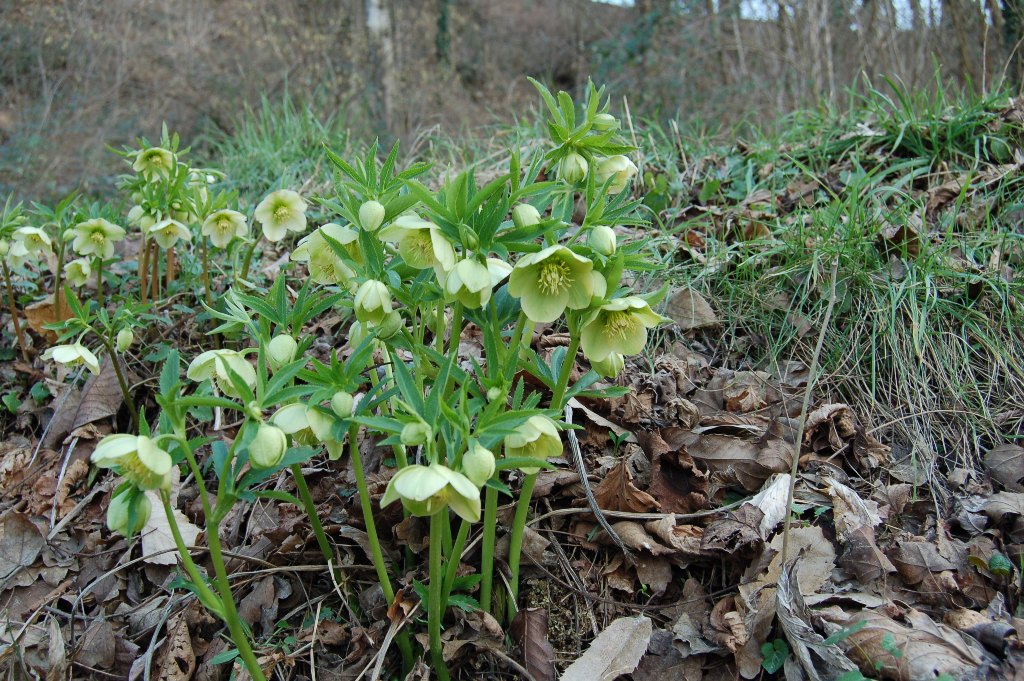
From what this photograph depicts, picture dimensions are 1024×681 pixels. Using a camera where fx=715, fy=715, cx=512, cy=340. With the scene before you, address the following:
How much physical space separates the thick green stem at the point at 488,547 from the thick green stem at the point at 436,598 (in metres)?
0.08

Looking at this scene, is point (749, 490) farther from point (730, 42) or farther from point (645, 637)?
point (730, 42)

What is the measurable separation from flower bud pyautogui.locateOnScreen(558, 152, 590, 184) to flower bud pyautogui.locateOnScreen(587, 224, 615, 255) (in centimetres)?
14

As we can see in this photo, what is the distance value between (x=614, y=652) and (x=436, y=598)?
39 centimetres

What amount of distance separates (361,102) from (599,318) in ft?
14.3

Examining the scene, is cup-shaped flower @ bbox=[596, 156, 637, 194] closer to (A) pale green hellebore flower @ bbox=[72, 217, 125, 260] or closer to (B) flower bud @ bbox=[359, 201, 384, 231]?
(B) flower bud @ bbox=[359, 201, 384, 231]

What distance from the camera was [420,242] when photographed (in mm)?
1142

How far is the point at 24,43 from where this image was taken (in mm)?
6031

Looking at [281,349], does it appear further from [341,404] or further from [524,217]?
[524,217]

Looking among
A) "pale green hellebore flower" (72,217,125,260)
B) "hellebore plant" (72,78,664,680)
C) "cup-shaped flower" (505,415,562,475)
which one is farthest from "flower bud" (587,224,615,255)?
"pale green hellebore flower" (72,217,125,260)

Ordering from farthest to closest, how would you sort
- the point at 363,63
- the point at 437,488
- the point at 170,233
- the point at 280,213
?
1. the point at 363,63
2. the point at 170,233
3. the point at 280,213
4. the point at 437,488

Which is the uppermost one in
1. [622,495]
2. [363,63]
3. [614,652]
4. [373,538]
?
[363,63]

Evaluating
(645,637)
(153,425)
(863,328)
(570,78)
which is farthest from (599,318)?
(570,78)

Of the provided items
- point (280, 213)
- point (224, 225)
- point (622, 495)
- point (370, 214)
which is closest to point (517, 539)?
point (622, 495)

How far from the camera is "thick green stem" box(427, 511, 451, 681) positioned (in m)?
1.14
